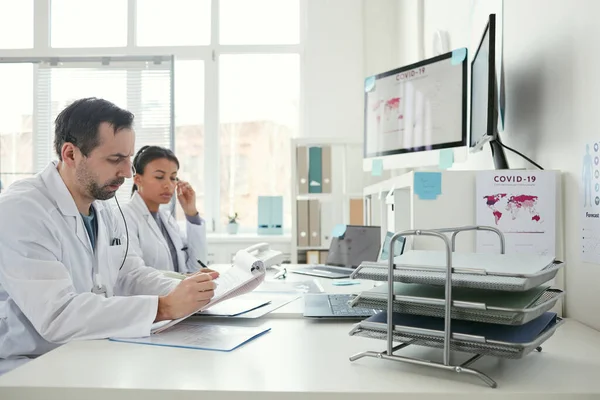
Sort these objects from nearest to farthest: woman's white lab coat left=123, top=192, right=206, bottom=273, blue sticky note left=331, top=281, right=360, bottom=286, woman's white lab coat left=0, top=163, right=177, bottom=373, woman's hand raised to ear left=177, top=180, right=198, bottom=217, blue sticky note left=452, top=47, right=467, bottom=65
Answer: woman's white lab coat left=0, top=163, right=177, bottom=373
blue sticky note left=452, top=47, right=467, bottom=65
blue sticky note left=331, top=281, right=360, bottom=286
woman's white lab coat left=123, top=192, right=206, bottom=273
woman's hand raised to ear left=177, top=180, right=198, bottom=217

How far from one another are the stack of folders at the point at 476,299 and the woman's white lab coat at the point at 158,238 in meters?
1.78

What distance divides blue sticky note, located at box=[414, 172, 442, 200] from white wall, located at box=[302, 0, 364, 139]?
2.78 m

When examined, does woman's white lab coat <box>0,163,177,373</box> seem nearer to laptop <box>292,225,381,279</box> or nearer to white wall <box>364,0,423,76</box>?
laptop <box>292,225,381,279</box>

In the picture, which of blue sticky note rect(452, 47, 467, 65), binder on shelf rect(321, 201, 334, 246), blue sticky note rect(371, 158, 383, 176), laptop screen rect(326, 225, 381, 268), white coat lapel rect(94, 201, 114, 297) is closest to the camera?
white coat lapel rect(94, 201, 114, 297)

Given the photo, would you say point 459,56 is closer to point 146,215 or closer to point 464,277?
point 464,277

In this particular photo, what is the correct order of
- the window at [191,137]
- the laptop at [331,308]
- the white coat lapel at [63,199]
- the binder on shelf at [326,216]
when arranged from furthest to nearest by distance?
the window at [191,137]
the binder on shelf at [326,216]
the white coat lapel at [63,199]
the laptop at [331,308]

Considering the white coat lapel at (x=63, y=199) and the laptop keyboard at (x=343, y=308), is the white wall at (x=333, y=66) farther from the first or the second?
the white coat lapel at (x=63, y=199)

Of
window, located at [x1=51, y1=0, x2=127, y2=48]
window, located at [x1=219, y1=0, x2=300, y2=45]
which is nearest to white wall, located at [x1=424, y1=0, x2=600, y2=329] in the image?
window, located at [x1=219, y1=0, x2=300, y2=45]

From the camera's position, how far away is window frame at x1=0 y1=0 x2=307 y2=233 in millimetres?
4434

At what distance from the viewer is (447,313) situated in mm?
815

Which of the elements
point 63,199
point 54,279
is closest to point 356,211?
point 63,199

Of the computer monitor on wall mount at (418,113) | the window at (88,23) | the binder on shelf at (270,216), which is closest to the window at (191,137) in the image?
the binder on shelf at (270,216)

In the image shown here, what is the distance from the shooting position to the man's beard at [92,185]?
1488 millimetres

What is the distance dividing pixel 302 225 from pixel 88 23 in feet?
8.42
